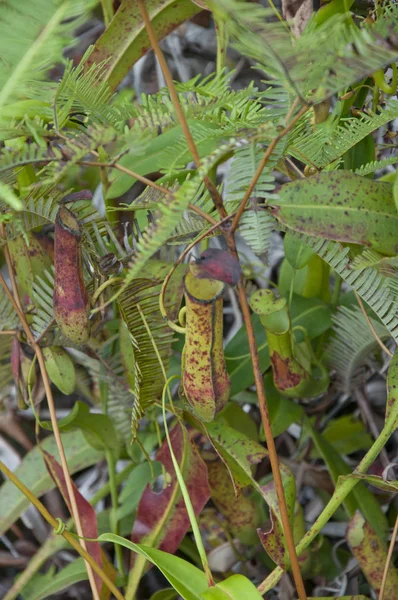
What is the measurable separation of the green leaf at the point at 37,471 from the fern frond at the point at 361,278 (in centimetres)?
45

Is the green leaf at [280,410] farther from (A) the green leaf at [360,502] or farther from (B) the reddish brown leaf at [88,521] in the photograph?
(B) the reddish brown leaf at [88,521]

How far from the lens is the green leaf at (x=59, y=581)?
75cm

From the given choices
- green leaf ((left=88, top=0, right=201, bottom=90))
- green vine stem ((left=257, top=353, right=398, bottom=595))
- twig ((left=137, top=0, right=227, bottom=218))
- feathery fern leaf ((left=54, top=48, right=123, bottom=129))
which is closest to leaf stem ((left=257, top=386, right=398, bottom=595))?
green vine stem ((left=257, top=353, right=398, bottom=595))

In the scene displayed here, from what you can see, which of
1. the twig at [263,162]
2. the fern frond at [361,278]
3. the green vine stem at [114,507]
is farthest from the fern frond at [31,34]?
the green vine stem at [114,507]

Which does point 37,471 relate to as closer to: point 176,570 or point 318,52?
point 176,570

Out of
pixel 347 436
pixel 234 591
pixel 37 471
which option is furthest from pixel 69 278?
pixel 347 436

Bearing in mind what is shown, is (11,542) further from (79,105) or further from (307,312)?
(79,105)

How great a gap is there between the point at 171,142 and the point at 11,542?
67cm

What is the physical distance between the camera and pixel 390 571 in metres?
0.65

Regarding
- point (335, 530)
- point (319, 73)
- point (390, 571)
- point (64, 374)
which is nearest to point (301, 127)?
point (319, 73)

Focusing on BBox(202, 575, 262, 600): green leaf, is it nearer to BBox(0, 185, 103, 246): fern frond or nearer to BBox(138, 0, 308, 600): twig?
BBox(138, 0, 308, 600): twig

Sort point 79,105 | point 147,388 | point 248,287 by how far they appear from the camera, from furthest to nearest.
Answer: point 248,287 → point 147,388 → point 79,105

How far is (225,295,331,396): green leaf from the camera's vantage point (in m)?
0.74

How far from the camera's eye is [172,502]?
0.69 metres
